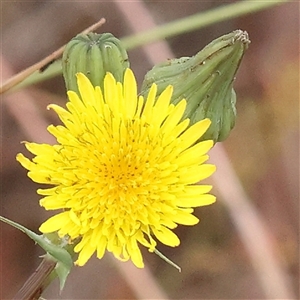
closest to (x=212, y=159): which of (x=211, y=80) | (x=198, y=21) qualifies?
(x=198, y=21)

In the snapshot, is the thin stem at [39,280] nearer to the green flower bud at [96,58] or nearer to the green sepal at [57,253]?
the green sepal at [57,253]

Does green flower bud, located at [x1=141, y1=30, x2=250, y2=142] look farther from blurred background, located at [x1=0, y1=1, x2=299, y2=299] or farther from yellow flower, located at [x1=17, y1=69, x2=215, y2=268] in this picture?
blurred background, located at [x1=0, y1=1, x2=299, y2=299]

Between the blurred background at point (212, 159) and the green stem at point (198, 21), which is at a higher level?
the green stem at point (198, 21)

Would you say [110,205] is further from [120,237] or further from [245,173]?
[245,173]

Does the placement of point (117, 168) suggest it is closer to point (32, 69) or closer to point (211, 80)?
point (211, 80)

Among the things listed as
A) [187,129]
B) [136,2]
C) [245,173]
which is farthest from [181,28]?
[187,129]

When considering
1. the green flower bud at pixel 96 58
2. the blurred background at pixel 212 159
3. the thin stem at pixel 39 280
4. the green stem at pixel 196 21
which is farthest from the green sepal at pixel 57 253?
the green stem at pixel 196 21
